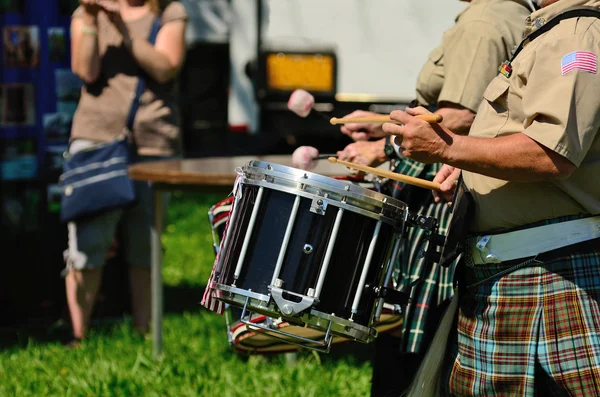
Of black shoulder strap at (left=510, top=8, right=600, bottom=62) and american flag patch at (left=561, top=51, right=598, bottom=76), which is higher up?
black shoulder strap at (left=510, top=8, right=600, bottom=62)

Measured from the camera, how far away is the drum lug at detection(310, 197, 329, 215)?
2590mm

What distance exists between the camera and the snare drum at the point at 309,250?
8.52ft

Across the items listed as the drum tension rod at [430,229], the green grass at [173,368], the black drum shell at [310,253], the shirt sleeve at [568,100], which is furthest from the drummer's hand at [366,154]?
the green grass at [173,368]

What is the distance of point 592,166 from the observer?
2453 millimetres

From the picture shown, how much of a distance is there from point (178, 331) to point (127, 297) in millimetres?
496

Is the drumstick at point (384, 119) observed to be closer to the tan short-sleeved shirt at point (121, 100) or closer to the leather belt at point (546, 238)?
the leather belt at point (546, 238)

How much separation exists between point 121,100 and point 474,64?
2.59 meters

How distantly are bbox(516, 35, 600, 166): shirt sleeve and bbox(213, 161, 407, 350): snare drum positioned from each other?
20.1 inches

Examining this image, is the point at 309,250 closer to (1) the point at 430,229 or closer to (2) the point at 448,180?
(1) the point at 430,229

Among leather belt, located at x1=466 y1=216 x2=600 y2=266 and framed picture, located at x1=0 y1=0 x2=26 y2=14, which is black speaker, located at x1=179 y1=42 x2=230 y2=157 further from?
leather belt, located at x1=466 y1=216 x2=600 y2=266

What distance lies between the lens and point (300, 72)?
6832 millimetres

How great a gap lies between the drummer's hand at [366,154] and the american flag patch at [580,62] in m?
0.99

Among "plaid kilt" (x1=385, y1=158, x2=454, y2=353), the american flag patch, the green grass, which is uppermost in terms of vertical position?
the american flag patch

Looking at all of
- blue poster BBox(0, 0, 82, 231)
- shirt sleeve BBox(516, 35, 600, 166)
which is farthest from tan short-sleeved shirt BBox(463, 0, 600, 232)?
blue poster BBox(0, 0, 82, 231)
